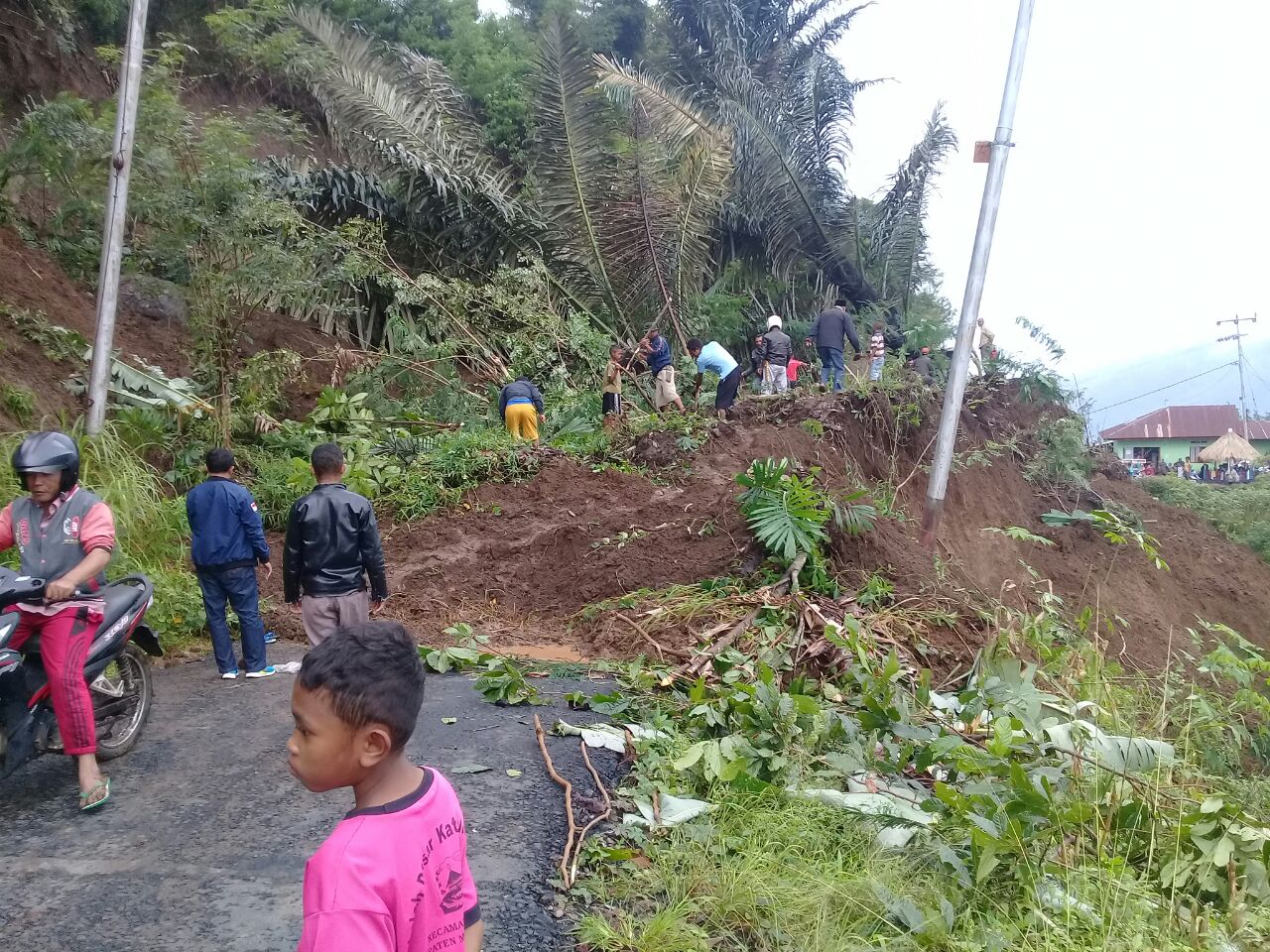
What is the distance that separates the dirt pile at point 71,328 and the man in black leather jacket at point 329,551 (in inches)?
229

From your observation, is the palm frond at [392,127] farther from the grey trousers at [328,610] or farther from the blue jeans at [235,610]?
the grey trousers at [328,610]

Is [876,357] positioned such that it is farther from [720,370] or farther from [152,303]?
[152,303]

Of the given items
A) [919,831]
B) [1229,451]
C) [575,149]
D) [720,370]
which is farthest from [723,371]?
[1229,451]

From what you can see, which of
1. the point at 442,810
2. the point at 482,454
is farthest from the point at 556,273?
the point at 442,810

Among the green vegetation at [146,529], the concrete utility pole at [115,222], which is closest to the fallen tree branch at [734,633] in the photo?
the green vegetation at [146,529]

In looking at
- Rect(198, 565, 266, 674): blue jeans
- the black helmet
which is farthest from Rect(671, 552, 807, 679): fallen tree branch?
the black helmet

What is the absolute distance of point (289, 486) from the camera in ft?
34.0

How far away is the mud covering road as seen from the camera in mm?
3033

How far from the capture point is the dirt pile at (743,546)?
27.0 feet

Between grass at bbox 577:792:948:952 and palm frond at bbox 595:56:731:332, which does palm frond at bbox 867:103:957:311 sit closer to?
palm frond at bbox 595:56:731:332

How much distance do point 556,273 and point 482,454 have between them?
7565mm

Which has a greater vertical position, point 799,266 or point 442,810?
point 799,266

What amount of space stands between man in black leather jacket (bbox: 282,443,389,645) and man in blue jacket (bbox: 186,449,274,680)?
0.83m

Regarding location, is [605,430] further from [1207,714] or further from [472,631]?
[1207,714]
